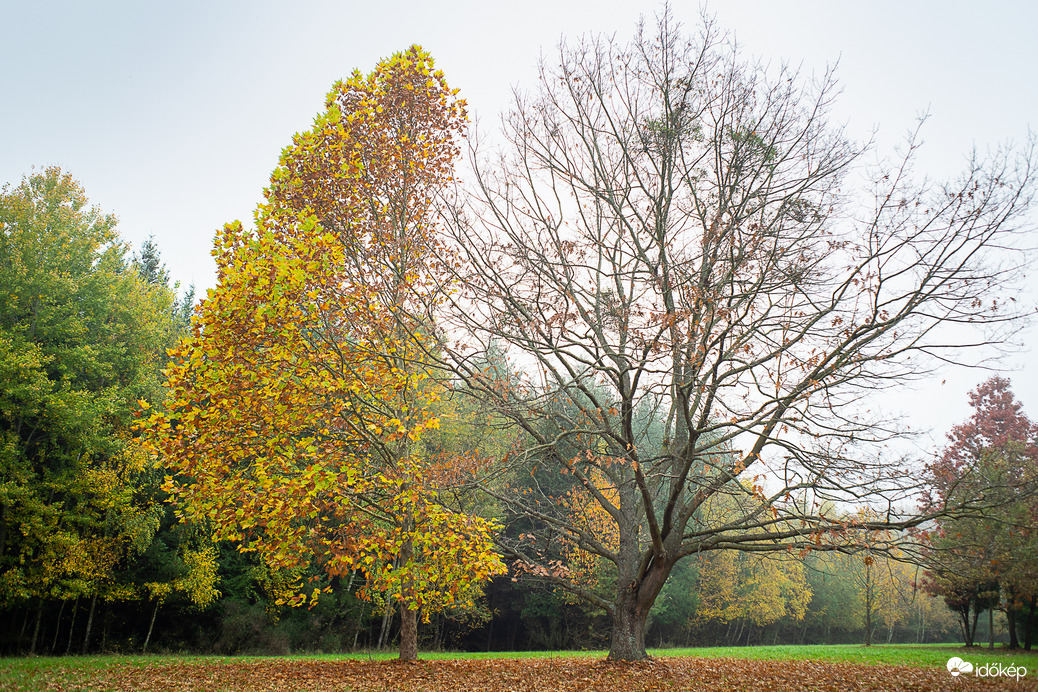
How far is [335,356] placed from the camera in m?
8.77

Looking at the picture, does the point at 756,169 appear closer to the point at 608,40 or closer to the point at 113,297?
the point at 608,40

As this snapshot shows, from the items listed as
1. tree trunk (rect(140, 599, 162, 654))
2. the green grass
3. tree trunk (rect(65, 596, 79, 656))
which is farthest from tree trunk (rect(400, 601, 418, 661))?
tree trunk (rect(65, 596, 79, 656))

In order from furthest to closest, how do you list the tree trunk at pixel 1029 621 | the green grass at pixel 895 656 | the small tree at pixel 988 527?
the tree trunk at pixel 1029 621, the green grass at pixel 895 656, the small tree at pixel 988 527

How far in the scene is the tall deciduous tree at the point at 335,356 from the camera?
7.71 metres

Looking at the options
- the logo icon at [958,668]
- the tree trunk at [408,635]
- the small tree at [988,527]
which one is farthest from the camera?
Result: the logo icon at [958,668]

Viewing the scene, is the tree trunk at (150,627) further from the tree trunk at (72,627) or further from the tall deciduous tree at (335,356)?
the tall deciduous tree at (335,356)

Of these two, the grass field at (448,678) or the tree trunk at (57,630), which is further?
the tree trunk at (57,630)

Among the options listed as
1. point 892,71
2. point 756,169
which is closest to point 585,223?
point 756,169

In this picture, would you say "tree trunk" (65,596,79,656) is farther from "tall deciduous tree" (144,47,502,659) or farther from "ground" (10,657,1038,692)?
"tall deciduous tree" (144,47,502,659)

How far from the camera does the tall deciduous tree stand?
771 centimetres

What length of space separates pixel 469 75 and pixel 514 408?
Answer: 22.3 ft

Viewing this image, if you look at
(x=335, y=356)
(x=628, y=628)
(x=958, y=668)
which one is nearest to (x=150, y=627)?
(x=335, y=356)

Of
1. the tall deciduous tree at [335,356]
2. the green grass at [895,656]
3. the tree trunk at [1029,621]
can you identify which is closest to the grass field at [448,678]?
the tall deciduous tree at [335,356]

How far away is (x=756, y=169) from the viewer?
9344 mm
